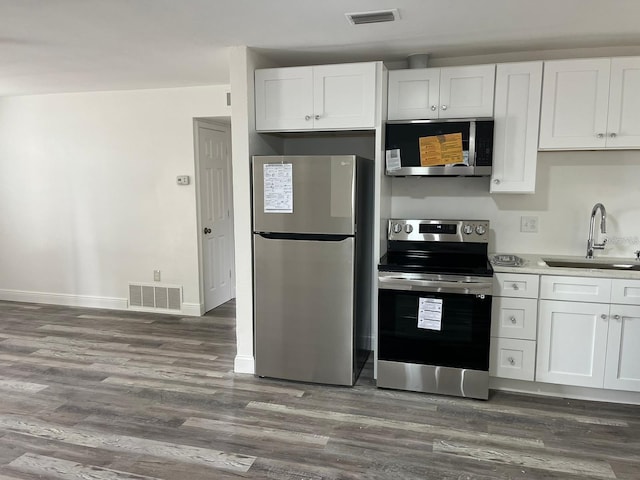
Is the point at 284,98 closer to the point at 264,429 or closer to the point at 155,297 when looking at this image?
the point at 264,429

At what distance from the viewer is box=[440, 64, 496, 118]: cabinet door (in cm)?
309

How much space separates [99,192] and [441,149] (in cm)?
376

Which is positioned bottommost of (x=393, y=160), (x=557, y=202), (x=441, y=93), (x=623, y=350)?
(x=623, y=350)

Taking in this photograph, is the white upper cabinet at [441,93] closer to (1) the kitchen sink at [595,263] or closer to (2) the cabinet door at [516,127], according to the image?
(2) the cabinet door at [516,127]

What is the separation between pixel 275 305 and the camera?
3264mm

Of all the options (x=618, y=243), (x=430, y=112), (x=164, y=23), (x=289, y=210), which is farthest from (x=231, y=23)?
(x=618, y=243)

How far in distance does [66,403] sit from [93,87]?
315 centimetres

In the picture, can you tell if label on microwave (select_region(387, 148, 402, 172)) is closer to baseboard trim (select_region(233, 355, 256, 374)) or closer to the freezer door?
the freezer door

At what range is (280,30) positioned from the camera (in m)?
2.80

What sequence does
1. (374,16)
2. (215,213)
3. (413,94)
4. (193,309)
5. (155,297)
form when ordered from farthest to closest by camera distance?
(215,213)
(155,297)
(193,309)
(413,94)
(374,16)

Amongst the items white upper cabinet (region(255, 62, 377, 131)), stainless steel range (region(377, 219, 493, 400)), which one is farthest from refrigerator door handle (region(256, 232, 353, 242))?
white upper cabinet (region(255, 62, 377, 131))

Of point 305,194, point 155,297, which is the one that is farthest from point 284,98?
point 155,297

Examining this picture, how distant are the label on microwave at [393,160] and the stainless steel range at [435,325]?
0.65 m

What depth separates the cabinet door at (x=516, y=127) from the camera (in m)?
3.05
